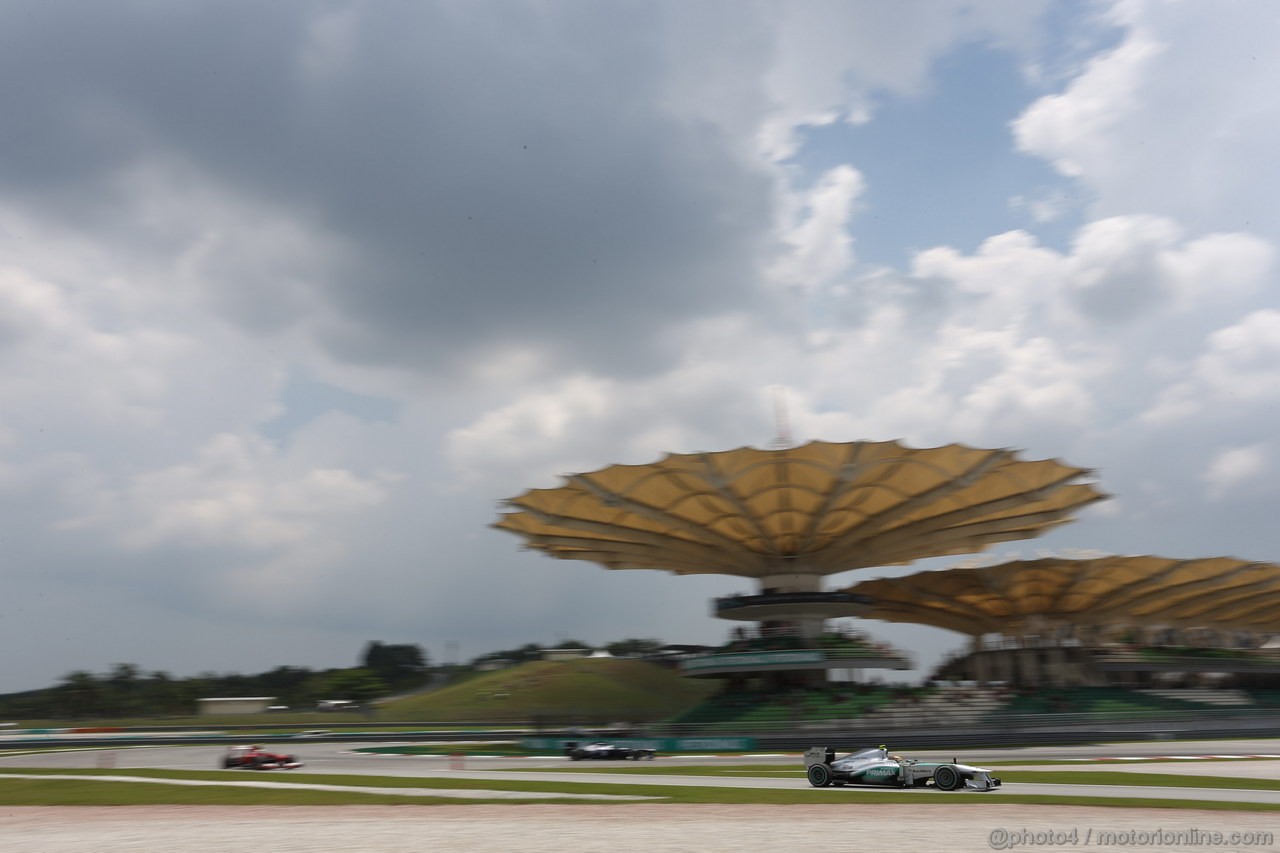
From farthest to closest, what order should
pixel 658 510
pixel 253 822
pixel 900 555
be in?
pixel 900 555
pixel 658 510
pixel 253 822

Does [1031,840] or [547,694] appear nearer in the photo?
[1031,840]

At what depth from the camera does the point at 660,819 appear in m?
17.0

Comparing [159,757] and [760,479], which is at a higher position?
[760,479]

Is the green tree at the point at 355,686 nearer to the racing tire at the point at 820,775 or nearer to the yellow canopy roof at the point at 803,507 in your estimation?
the yellow canopy roof at the point at 803,507

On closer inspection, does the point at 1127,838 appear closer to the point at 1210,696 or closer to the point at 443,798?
the point at 443,798

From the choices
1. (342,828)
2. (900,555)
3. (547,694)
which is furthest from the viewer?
(547,694)

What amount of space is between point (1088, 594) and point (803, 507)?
113 ft

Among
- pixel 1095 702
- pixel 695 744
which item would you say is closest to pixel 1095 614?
pixel 1095 702

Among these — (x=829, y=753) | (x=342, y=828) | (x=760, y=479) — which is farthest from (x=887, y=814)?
(x=760, y=479)

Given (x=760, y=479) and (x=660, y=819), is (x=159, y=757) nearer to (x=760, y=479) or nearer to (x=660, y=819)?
(x=760, y=479)

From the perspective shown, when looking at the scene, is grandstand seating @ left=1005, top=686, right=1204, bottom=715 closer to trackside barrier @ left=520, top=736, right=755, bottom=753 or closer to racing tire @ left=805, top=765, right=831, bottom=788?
trackside barrier @ left=520, top=736, right=755, bottom=753

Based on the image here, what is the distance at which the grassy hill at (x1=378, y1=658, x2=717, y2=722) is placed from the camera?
85.9 meters

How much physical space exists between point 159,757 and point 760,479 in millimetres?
34346

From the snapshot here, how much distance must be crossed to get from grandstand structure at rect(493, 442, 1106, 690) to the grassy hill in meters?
25.6
